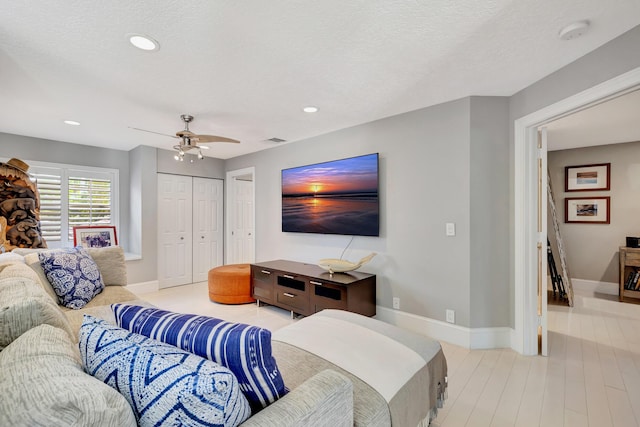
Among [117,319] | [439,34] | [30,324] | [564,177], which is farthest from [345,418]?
[564,177]

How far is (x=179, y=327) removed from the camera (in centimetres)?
102

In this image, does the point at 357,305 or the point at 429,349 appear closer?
the point at 429,349

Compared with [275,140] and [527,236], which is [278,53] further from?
[527,236]

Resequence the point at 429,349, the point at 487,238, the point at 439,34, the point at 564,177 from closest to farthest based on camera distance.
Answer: the point at 429,349 → the point at 439,34 → the point at 487,238 → the point at 564,177

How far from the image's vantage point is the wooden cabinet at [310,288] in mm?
3139

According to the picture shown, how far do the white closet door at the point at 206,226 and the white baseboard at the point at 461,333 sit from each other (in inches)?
152

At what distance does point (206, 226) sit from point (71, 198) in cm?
201

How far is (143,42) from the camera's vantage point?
1901mm

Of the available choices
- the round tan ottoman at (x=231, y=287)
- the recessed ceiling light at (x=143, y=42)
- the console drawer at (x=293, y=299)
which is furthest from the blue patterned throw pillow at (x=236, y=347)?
the round tan ottoman at (x=231, y=287)

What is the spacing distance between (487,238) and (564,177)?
133 inches

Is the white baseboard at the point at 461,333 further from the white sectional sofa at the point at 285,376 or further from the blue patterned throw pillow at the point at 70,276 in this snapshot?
the blue patterned throw pillow at the point at 70,276

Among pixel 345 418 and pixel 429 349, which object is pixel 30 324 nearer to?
pixel 345 418

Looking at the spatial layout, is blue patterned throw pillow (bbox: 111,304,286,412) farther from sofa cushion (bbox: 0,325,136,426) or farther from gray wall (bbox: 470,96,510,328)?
gray wall (bbox: 470,96,510,328)

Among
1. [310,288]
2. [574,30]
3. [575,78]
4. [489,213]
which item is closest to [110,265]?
[310,288]
